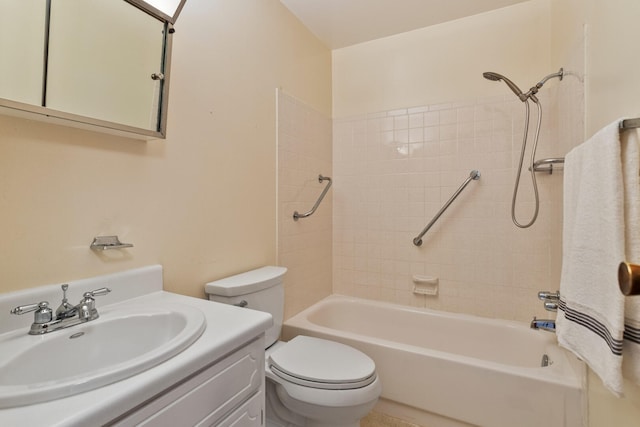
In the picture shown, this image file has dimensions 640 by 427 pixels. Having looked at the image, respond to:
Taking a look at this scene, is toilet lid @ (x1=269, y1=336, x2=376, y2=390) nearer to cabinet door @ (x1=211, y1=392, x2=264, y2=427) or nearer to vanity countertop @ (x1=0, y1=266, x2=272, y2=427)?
cabinet door @ (x1=211, y1=392, x2=264, y2=427)

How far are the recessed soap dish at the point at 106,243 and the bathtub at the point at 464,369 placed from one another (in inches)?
45.0

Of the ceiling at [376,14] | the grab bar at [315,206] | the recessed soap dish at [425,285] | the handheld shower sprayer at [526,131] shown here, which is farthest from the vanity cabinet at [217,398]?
the ceiling at [376,14]

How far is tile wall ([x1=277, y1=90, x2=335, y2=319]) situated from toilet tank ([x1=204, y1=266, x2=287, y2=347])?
12.7 inches

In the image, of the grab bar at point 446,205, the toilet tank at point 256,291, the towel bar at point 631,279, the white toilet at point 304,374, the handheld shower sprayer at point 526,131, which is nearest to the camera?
the towel bar at point 631,279

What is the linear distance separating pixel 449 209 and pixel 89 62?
2.02 meters

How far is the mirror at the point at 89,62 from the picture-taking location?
2.56 ft

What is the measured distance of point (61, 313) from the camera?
808mm

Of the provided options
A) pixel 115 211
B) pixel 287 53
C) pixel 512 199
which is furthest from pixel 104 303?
pixel 512 199

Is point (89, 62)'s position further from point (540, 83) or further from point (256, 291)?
point (540, 83)

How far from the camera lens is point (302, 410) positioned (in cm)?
126

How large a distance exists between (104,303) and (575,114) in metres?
1.99

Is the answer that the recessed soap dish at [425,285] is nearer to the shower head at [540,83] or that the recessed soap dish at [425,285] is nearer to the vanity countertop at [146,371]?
the shower head at [540,83]

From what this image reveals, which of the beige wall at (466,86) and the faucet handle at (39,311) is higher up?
the beige wall at (466,86)

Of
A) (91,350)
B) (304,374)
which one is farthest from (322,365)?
(91,350)
